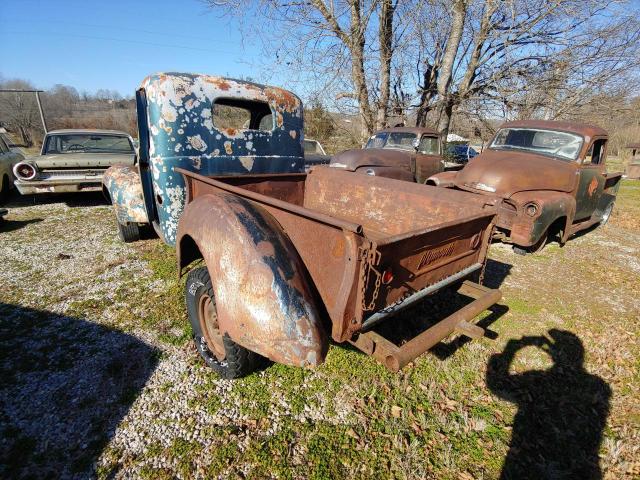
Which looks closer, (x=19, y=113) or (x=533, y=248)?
(x=533, y=248)

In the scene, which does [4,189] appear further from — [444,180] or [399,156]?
[444,180]

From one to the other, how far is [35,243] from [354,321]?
5.33 metres

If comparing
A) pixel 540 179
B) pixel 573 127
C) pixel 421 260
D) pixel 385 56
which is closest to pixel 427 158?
pixel 573 127

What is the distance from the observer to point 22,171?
239 inches

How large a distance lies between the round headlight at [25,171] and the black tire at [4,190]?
1.59 m

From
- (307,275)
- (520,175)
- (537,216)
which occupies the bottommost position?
(537,216)

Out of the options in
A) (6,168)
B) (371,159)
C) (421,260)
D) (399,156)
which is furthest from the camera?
(399,156)

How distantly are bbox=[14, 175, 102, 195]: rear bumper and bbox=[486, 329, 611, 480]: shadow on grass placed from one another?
284 inches

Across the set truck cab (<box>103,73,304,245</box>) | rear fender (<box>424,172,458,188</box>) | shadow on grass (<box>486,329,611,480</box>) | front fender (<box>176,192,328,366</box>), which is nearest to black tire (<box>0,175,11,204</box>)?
truck cab (<box>103,73,304,245</box>)

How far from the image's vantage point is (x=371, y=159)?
7.10 meters

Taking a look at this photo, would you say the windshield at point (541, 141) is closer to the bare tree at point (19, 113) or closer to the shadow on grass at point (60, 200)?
the shadow on grass at point (60, 200)

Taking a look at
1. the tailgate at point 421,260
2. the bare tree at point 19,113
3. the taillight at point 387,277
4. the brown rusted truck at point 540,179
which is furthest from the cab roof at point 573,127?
the bare tree at point 19,113

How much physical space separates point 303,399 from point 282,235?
1192 millimetres

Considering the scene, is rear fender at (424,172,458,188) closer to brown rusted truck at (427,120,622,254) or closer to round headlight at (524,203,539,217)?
brown rusted truck at (427,120,622,254)
